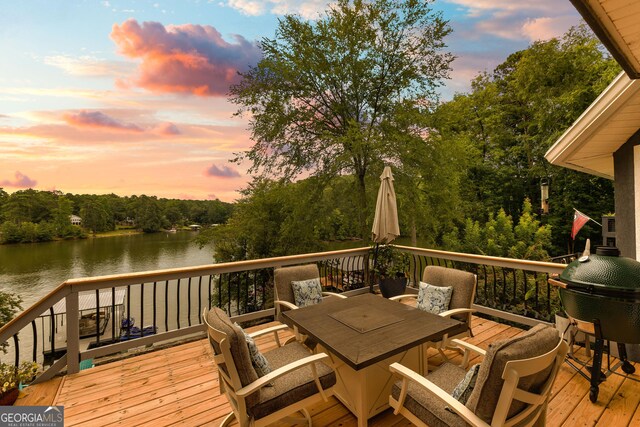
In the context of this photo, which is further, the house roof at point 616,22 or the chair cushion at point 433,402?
the chair cushion at point 433,402

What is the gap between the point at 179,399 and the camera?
255 centimetres

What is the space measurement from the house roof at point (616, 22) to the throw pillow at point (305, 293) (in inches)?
126

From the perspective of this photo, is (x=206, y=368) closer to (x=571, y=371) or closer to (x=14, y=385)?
(x=14, y=385)

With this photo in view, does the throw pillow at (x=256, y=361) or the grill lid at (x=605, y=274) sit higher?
the grill lid at (x=605, y=274)

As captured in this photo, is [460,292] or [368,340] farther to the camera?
[460,292]

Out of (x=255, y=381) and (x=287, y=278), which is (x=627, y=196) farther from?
(x=255, y=381)

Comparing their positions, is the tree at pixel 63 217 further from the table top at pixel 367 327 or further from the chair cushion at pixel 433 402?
the chair cushion at pixel 433 402

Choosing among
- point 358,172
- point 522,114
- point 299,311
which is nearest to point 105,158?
point 358,172

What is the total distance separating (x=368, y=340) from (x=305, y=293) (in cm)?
144

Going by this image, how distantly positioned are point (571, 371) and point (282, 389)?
10.2 feet

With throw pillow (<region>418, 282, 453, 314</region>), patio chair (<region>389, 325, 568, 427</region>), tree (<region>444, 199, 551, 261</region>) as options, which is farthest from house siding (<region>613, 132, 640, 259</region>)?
tree (<region>444, 199, 551, 261</region>)

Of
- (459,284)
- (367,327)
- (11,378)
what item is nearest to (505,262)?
(459,284)

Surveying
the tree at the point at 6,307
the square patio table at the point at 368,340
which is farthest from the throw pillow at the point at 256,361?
the tree at the point at 6,307

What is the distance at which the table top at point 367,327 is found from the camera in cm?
199
